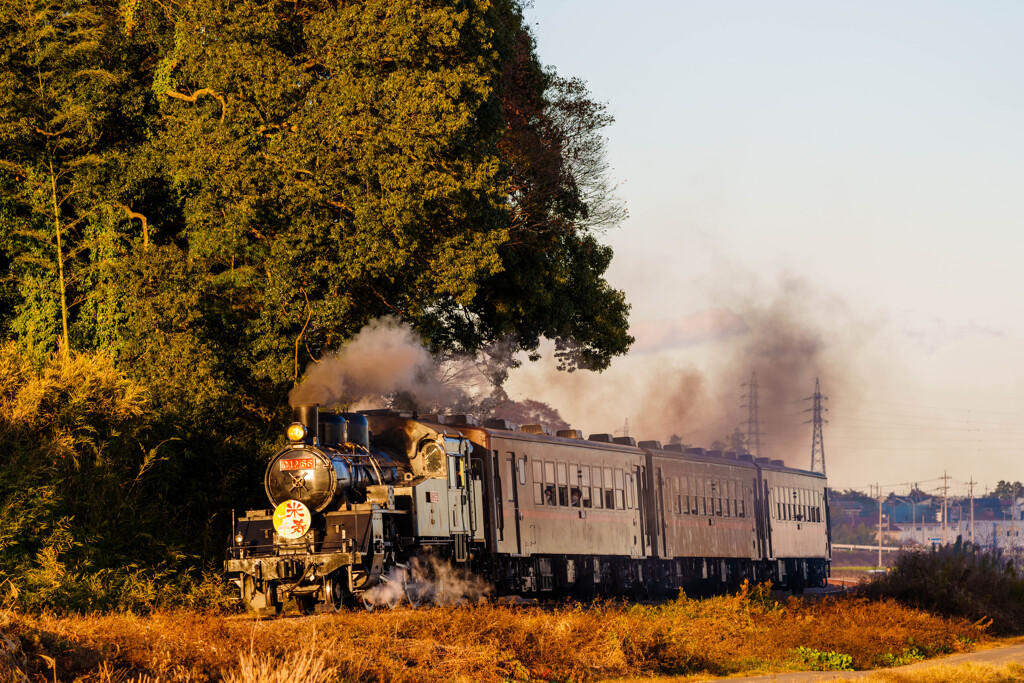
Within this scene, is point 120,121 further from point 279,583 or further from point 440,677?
point 440,677

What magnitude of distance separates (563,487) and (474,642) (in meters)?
12.8

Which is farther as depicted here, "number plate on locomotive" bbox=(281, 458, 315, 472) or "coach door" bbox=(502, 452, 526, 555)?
"coach door" bbox=(502, 452, 526, 555)

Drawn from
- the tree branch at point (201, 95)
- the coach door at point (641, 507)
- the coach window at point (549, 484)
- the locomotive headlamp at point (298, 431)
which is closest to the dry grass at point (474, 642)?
the locomotive headlamp at point (298, 431)

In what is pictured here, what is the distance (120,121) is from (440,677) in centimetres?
1895

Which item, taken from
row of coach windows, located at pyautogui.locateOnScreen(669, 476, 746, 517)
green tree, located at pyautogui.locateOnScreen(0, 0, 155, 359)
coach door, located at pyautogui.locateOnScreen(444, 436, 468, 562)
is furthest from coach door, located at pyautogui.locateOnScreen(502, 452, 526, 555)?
green tree, located at pyautogui.locateOnScreen(0, 0, 155, 359)

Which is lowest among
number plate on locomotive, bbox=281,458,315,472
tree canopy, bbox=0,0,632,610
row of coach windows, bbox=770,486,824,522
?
row of coach windows, bbox=770,486,824,522

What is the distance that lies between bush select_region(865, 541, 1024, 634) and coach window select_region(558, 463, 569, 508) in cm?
715

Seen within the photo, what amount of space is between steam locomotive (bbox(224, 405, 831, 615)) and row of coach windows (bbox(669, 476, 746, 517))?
0.05 meters

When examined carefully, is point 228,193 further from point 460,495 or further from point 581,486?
point 581,486

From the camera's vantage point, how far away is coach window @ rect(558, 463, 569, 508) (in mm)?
26750

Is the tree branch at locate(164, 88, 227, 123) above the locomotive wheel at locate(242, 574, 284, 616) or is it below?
above

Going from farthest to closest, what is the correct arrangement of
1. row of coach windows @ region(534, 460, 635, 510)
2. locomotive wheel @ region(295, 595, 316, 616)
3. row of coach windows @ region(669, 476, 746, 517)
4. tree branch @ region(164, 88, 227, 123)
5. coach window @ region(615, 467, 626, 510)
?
row of coach windows @ region(669, 476, 746, 517) < coach window @ region(615, 467, 626, 510) < row of coach windows @ region(534, 460, 635, 510) < tree branch @ region(164, 88, 227, 123) < locomotive wheel @ region(295, 595, 316, 616)

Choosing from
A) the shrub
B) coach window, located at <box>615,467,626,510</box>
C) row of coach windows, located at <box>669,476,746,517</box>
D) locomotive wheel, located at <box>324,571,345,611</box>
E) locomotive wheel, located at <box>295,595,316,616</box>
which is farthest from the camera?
row of coach windows, located at <box>669,476,746,517</box>

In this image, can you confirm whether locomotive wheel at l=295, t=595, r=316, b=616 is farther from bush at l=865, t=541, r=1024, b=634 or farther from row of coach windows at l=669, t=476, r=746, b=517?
row of coach windows at l=669, t=476, r=746, b=517
